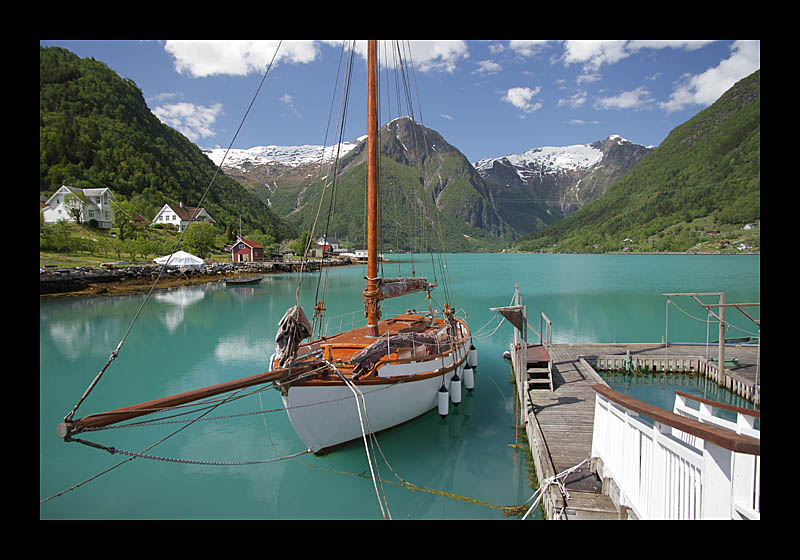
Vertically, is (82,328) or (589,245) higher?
(589,245)

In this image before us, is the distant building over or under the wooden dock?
over

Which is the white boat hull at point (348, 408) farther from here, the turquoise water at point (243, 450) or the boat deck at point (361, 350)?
the turquoise water at point (243, 450)

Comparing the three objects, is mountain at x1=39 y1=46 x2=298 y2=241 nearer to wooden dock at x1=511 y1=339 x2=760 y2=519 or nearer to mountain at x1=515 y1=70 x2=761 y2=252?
wooden dock at x1=511 y1=339 x2=760 y2=519

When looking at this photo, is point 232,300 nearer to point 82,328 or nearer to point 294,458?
point 82,328

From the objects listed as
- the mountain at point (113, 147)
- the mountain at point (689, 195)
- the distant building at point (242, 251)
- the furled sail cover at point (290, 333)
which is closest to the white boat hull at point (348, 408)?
the furled sail cover at point (290, 333)

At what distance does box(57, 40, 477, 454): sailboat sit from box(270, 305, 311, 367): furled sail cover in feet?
0.06

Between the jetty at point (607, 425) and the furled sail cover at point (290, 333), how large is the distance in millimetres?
5025

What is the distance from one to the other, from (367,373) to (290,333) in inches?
80.1

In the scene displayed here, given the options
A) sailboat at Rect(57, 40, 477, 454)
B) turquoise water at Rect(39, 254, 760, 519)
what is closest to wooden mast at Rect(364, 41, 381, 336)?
sailboat at Rect(57, 40, 477, 454)

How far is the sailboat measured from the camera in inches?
284
